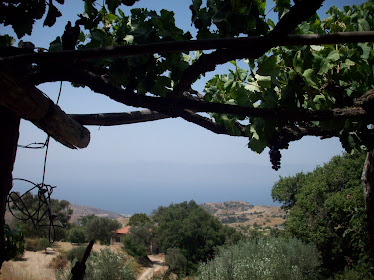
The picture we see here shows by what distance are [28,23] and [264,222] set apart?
7890 centimetres

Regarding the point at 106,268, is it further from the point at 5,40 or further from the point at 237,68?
the point at 237,68

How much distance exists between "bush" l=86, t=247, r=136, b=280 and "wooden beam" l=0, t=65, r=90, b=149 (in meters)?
14.7

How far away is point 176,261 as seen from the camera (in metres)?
25.4

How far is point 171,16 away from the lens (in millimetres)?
1722

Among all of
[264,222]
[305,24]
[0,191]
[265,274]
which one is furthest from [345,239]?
[264,222]

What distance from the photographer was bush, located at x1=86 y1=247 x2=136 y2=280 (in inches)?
553

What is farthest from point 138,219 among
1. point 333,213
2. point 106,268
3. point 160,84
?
point 160,84

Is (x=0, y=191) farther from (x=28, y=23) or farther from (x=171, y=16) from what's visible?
(x=171, y=16)

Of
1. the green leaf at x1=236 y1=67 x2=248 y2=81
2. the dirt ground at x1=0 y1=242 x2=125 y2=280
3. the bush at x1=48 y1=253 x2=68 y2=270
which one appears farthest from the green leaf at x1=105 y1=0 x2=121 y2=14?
the bush at x1=48 y1=253 x2=68 y2=270

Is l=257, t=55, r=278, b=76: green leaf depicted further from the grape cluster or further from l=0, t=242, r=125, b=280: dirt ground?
l=0, t=242, r=125, b=280: dirt ground

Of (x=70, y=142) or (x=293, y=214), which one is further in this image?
(x=293, y=214)

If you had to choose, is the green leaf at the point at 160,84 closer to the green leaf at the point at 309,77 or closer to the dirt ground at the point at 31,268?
the green leaf at the point at 309,77

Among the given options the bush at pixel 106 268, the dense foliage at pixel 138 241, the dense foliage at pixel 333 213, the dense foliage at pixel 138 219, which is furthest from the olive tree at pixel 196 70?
the dense foliage at pixel 138 219

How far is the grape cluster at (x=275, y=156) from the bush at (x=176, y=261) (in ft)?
82.9
